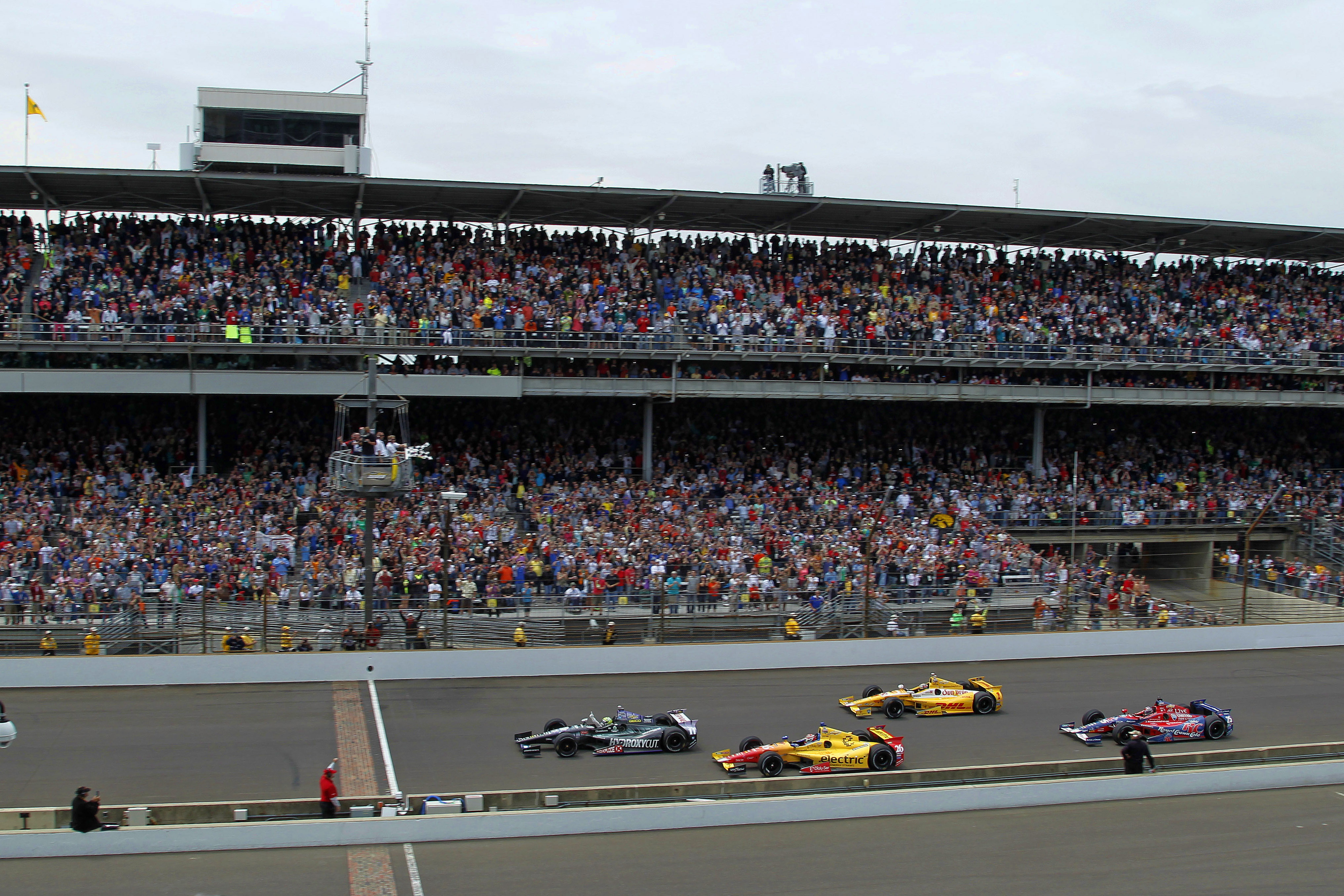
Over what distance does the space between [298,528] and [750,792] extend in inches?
578

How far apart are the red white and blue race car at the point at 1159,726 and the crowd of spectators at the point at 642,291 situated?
51.6 ft

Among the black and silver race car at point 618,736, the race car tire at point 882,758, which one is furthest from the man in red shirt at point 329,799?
the race car tire at point 882,758

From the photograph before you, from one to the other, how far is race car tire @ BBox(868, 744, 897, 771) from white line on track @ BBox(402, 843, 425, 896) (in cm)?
754

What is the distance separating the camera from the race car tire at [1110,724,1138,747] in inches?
804

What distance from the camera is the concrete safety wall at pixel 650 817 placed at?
593 inches

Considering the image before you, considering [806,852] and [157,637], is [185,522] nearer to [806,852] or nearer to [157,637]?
[157,637]

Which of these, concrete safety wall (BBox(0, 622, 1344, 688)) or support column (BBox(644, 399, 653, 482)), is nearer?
concrete safety wall (BBox(0, 622, 1344, 688))

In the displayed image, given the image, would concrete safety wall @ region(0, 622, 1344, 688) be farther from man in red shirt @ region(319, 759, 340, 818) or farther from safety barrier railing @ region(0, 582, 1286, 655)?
man in red shirt @ region(319, 759, 340, 818)

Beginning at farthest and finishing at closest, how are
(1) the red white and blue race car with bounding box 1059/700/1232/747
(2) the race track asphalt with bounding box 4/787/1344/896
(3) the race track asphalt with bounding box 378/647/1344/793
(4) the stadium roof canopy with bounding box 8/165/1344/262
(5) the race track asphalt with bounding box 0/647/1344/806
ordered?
(4) the stadium roof canopy with bounding box 8/165/1344/262, (1) the red white and blue race car with bounding box 1059/700/1232/747, (3) the race track asphalt with bounding box 378/647/1344/793, (5) the race track asphalt with bounding box 0/647/1344/806, (2) the race track asphalt with bounding box 4/787/1344/896

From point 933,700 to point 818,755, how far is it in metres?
4.37

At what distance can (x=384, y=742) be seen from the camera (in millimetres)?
19375

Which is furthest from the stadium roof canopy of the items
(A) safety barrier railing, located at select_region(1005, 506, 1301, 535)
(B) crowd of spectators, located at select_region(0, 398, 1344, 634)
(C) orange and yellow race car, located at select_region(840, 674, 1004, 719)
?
(C) orange and yellow race car, located at select_region(840, 674, 1004, 719)

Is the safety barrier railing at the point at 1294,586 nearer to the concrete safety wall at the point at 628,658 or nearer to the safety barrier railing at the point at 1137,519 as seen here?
the safety barrier railing at the point at 1137,519

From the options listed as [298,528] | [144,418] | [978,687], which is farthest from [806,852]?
[144,418]
